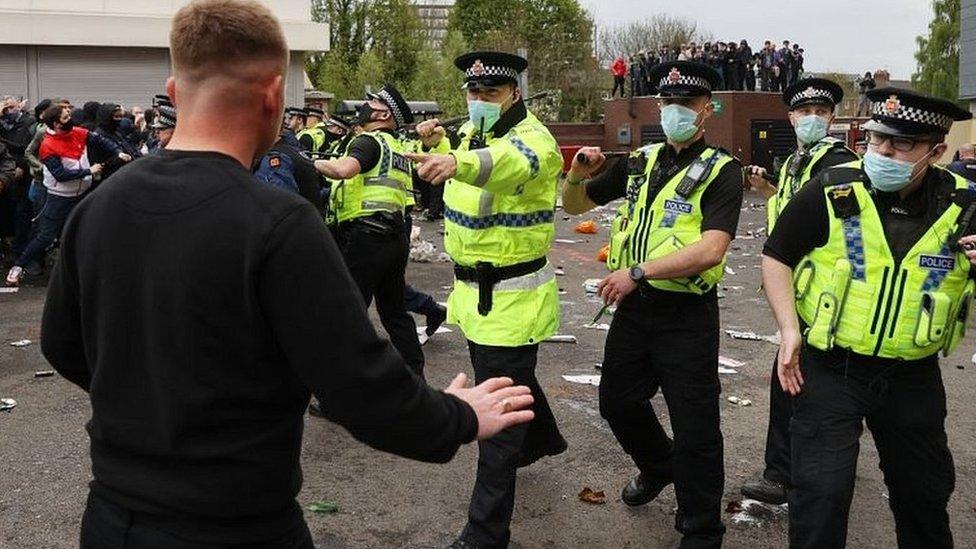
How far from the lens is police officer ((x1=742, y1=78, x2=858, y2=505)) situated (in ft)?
17.0

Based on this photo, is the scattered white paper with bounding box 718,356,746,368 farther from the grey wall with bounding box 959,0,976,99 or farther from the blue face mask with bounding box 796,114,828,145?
the grey wall with bounding box 959,0,976,99

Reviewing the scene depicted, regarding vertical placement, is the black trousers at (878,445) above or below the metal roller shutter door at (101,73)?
below

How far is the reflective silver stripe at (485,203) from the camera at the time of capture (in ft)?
14.9

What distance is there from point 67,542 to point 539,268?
236 cm

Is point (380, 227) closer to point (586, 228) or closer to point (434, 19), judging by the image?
point (586, 228)

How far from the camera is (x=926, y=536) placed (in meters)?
3.69

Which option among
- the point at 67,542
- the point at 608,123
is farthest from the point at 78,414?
the point at 608,123

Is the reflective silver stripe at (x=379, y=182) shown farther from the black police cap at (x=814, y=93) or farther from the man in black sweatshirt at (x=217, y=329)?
the man in black sweatshirt at (x=217, y=329)

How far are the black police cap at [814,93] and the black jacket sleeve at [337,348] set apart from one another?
15.5ft

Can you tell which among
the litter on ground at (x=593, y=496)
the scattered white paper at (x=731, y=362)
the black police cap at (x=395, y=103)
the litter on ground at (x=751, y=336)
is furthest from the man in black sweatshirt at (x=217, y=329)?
the litter on ground at (x=751, y=336)

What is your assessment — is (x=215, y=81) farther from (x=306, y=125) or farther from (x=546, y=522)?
(x=306, y=125)

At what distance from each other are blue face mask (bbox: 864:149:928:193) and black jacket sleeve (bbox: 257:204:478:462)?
7.07 ft

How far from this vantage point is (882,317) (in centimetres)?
360

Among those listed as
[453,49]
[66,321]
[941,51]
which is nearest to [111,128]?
[66,321]
